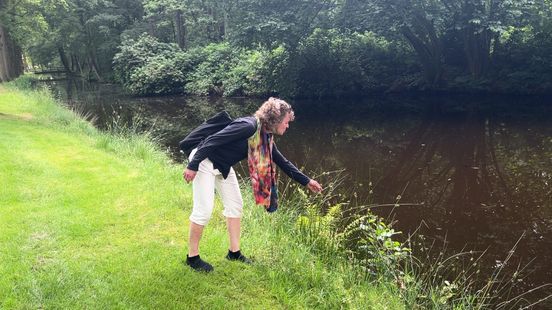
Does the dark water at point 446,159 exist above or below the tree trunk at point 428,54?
below

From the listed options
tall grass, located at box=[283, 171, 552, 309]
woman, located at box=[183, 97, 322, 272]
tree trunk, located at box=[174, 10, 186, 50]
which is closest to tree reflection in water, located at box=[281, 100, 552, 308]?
tall grass, located at box=[283, 171, 552, 309]

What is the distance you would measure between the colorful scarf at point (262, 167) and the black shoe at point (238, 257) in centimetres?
71

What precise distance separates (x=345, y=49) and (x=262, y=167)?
77.2 feet

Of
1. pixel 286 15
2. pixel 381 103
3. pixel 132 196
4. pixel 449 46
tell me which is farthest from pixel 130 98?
pixel 132 196

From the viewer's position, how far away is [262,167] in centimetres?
436

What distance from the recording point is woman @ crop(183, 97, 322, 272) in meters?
4.06

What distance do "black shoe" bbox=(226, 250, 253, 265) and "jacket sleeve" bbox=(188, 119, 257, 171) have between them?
124 cm

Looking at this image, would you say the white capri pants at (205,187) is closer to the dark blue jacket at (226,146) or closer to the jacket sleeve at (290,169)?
the dark blue jacket at (226,146)

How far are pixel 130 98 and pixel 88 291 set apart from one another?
91.7 feet

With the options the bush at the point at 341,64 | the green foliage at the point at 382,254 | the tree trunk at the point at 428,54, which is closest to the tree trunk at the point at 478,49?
the tree trunk at the point at 428,54

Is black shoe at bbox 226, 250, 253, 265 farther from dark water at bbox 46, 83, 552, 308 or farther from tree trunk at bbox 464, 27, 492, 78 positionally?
tree trunk at bbox 464, 27, 492, 78

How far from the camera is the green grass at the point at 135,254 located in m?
4.11

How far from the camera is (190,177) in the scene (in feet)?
13.2

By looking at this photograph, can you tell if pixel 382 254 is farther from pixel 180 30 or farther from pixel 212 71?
pixel 180 30
